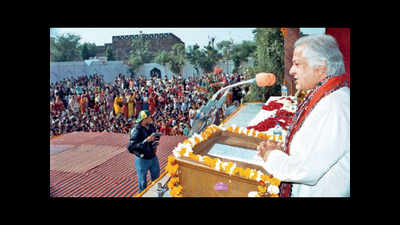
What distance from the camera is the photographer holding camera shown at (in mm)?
2590

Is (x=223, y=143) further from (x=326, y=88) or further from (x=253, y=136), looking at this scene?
(x=326, y=88)

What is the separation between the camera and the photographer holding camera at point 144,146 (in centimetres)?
259

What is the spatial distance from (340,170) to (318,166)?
310mm

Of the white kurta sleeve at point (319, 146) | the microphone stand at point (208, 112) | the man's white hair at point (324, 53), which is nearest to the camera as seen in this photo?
the white kurta sleeve at point (319, 146)

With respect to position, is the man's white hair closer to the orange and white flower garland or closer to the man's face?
the man's face

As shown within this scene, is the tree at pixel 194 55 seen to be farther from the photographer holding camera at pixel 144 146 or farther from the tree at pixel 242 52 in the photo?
the photographer holding camera at pixel 144 146

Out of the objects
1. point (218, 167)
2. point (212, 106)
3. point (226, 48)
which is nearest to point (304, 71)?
point (218, 167)

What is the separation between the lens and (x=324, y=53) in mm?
1404

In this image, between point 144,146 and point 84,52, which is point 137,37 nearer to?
point 84,52

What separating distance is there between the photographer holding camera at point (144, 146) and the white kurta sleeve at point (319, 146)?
1.60 metres

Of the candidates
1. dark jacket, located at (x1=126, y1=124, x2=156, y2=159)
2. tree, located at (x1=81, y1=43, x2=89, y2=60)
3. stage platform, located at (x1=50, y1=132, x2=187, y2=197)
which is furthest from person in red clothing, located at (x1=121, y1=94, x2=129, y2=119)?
tree, located at (x1=81, y1=43, x2=89, y2=60)

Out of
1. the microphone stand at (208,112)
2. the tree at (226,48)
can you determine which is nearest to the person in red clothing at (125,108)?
the microphone stand at (208,112)

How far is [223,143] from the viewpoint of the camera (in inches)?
79.7

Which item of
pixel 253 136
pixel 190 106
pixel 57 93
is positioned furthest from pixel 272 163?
pixel 57 93
